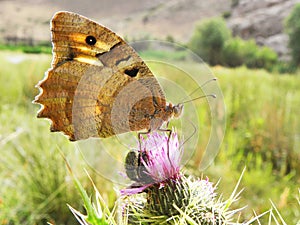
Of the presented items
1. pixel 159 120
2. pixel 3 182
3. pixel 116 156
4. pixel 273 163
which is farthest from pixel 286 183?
pixel 159 120

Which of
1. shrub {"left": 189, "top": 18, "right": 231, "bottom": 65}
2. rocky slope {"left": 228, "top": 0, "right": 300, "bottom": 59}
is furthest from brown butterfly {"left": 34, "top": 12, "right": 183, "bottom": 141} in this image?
rocky slope {"left": 228, "top": 0, "right": 300, "bottom": 59}

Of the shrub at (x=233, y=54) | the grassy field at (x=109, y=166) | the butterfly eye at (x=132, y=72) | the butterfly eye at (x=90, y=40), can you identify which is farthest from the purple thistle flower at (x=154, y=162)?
the shrub at (x=233, y=54)

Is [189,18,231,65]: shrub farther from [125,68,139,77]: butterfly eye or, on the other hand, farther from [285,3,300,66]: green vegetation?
[125,68,139,77]: butterfly eye

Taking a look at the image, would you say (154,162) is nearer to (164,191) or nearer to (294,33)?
(164,191)

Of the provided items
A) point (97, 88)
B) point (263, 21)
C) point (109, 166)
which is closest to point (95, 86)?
point (97, 88)

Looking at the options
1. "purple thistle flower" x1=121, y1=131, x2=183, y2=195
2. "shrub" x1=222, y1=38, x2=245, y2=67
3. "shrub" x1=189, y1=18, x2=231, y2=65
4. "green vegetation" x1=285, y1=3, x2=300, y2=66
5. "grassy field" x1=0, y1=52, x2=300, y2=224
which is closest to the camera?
"purple thistle flower" x1=121, y1=131, x2=183, y2=195

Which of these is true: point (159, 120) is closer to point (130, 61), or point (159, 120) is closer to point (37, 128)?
point (130, 61)
